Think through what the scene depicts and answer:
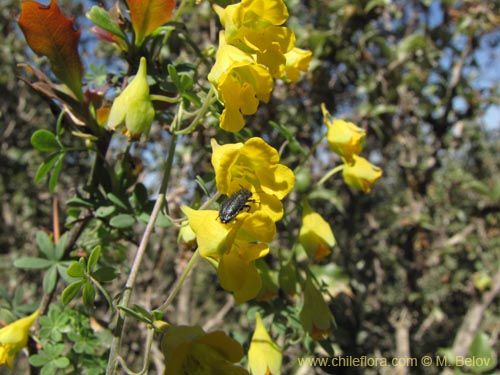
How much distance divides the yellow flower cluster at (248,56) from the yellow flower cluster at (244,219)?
0.06 meters

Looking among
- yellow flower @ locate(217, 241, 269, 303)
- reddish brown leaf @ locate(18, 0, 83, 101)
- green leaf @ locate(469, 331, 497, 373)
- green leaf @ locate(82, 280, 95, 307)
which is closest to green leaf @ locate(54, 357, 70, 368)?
green leaf @ locate(82, 280, 95, 307)

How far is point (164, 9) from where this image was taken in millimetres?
930

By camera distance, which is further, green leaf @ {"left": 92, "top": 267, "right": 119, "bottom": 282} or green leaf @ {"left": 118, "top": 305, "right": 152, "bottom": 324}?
green leaf @ {"left": 92, "top": 267, "right": 119, "bottom": 282}

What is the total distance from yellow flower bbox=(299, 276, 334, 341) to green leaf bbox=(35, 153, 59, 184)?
0.69 m

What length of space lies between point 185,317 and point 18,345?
75.3 inches

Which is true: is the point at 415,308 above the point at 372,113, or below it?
below

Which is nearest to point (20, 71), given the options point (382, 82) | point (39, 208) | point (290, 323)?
point (39, 208)

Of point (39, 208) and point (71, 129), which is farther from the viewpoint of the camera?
point (39, 208)

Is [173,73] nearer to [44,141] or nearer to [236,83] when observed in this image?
[236,83]

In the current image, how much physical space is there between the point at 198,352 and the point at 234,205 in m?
0.27

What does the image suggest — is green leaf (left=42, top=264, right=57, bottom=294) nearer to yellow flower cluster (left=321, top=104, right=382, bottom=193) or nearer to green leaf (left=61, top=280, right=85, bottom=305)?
green leaf (left=61, top=280, right=85, bottom=305)

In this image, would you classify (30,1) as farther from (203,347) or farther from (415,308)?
(415,308)

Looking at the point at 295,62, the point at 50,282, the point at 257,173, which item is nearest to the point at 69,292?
→ the point at 50,282

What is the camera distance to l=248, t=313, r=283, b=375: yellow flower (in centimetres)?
101
